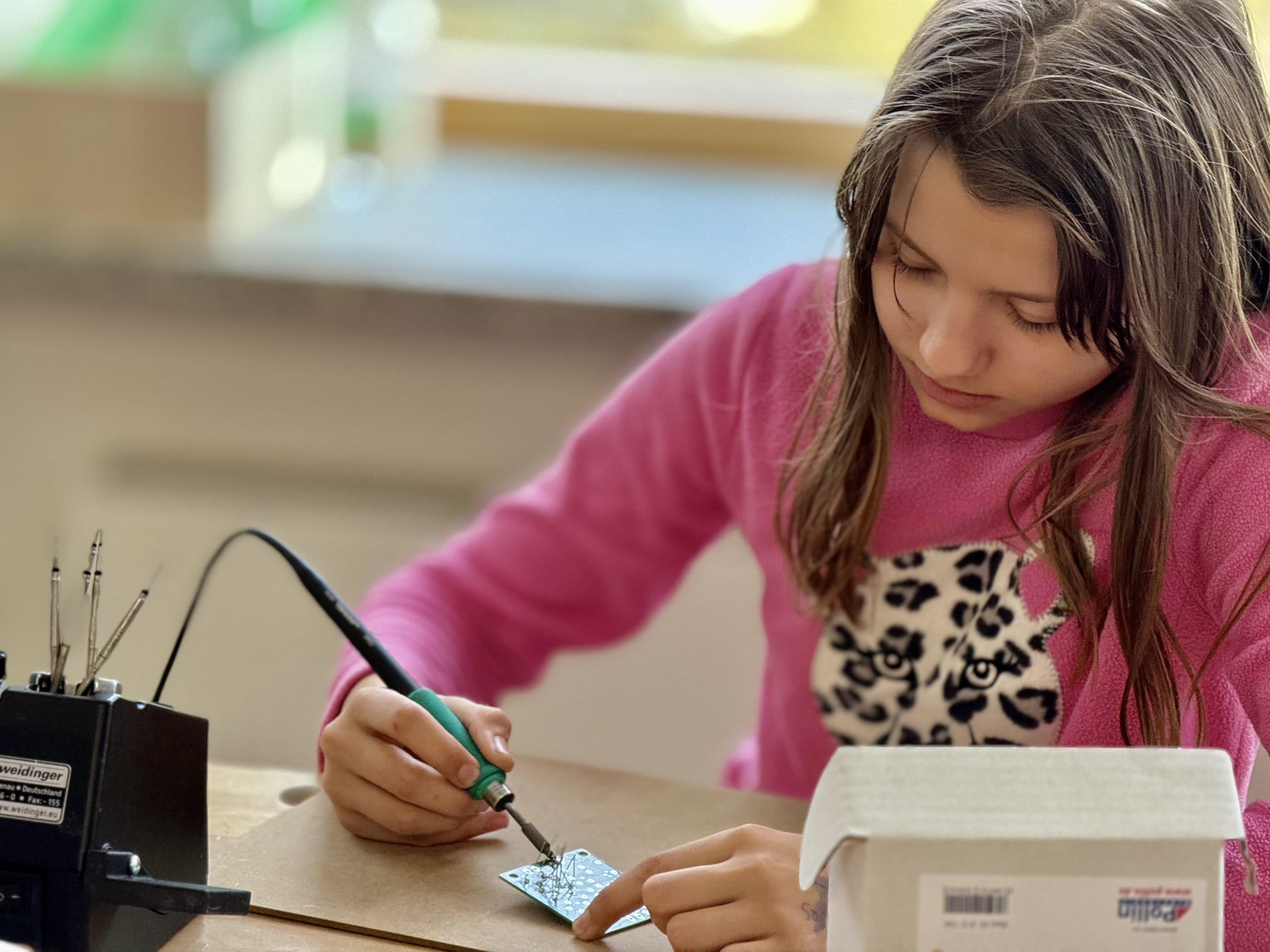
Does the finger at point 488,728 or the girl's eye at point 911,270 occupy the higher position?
the girl's eye at point 911,270

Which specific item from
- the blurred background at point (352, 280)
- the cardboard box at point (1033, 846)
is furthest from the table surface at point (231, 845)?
the blurred background at point (352, 280)

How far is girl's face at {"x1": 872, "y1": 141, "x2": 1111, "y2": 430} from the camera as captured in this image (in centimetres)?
62

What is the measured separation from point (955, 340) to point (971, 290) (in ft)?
0.08

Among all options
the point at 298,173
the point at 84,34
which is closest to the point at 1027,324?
the point at 298,173

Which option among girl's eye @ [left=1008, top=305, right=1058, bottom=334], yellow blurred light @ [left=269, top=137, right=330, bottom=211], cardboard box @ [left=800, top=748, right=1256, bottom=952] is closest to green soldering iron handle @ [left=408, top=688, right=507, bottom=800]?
cardboard box @ [left=800, top=748, right=1256, bottom=952]

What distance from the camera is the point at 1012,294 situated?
2.07ft

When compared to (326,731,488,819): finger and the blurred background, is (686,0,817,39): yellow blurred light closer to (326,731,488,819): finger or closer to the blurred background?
the blurred background

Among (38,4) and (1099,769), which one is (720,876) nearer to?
(1099,769)

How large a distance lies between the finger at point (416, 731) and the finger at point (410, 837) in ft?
0.08

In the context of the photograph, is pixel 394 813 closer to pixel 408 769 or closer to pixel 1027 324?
pixel 408 769

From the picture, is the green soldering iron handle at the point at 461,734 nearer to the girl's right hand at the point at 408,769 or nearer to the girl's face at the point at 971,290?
the girl's right hand at the point at 408,769

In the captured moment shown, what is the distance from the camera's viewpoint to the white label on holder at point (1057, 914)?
0.48 m

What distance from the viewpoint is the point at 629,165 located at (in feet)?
5.97

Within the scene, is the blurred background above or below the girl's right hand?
above
